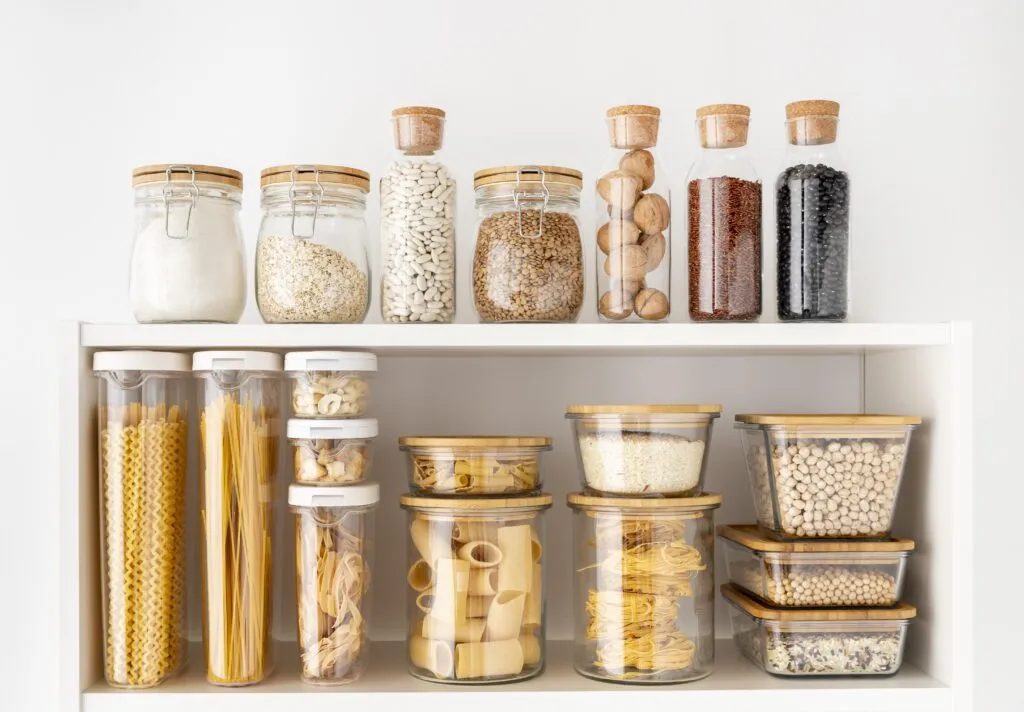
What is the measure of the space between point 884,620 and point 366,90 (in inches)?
36.0

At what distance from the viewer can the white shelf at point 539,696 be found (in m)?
0.98

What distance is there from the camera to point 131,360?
0.99m

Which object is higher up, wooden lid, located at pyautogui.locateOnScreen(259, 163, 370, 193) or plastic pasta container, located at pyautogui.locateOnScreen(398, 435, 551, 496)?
wooden lid, located at pyautogui.locateOnScreen(259, 163, 370, 193)

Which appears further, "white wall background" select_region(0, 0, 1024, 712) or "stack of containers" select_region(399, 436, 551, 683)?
"white wall background" select_region(0, 0, 1024, 712)

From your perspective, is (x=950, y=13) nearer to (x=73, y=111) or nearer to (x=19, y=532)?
(x=73, y=111)

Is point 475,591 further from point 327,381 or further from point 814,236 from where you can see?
point 814,236

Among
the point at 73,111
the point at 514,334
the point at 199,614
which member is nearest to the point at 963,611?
the point at 514,334

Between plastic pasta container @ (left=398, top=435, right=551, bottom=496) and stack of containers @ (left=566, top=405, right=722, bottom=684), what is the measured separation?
0.08 meters

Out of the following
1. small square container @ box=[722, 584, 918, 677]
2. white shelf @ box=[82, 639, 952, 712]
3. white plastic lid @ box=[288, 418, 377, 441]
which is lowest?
white shelf @ box=[82, 639, 952, 712]

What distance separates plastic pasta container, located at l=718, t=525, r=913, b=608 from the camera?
3.39ft

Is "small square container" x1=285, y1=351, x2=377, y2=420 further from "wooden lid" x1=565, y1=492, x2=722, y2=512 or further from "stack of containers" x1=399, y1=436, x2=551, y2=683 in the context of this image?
"wooden lid" x1=565, y1=492, x2=722, y2=512

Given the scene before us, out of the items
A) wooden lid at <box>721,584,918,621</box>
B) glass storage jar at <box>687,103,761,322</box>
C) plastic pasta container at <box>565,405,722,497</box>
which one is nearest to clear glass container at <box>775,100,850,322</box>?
glass storage jar at <box>687,103,761,322</box>

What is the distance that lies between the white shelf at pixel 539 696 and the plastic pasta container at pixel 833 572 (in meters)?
0.09

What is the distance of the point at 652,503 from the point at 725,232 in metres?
0.31
